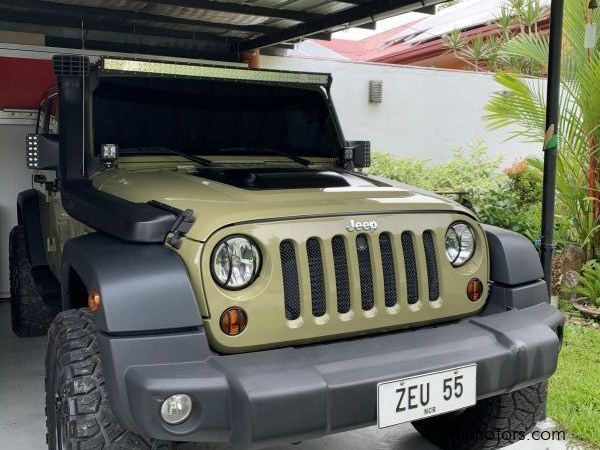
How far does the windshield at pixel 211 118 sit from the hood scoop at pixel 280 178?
40 cm

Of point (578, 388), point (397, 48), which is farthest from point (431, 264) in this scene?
point (397, 48)

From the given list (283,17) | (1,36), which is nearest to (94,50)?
(1,36)

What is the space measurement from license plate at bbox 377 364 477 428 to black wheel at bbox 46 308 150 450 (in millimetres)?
867

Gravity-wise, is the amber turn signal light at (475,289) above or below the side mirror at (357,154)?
below

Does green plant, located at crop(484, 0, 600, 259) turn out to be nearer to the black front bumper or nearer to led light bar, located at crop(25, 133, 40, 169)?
the black front bumper

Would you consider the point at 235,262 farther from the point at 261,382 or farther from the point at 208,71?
the point at 208,71

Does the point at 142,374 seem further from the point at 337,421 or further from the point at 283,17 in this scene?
the point at 283,17

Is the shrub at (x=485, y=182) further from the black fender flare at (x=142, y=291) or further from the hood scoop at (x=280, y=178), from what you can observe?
the black fender flare at (x=142, y=291)

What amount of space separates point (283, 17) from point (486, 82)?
4.63 m

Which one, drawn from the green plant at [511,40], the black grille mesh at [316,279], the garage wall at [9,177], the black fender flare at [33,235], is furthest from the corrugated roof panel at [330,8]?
the black grille mesh at [316,279]

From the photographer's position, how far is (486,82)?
948 cm

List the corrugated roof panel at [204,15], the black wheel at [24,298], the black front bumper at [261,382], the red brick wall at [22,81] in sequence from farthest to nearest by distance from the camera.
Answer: the red brick wall at [22,81], the corrugated roof panel at [204,15], the black wheel at [24,298], the black front bumper at [261,382]

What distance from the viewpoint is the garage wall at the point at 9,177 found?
248 inches

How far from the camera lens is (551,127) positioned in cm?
374
